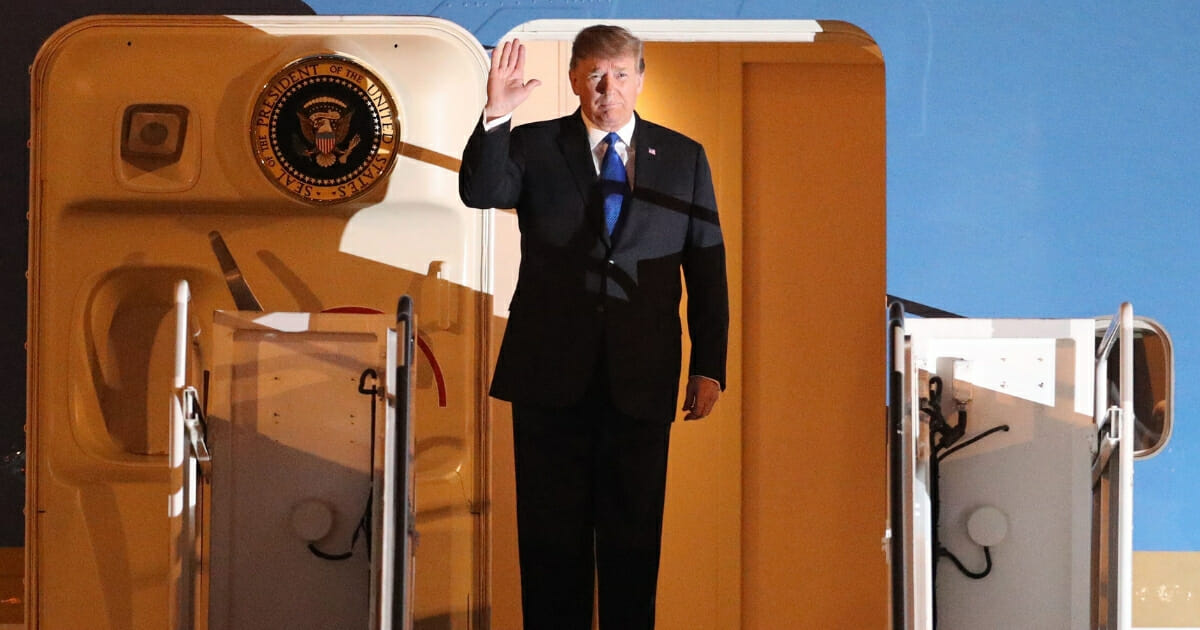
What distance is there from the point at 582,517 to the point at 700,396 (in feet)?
1.48

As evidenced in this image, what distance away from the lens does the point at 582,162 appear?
131 inches

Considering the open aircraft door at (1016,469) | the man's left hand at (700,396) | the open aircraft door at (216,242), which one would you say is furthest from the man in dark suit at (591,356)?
the open aircraft door at (1016,469)

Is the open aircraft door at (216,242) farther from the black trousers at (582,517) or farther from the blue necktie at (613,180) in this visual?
the blue necktie at (613,180)

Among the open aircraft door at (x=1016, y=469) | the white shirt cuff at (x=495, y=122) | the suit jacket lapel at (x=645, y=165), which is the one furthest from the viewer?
the suit jacket lapel at (x=645, y=165)

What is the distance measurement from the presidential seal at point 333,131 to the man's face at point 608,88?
0.51 metres

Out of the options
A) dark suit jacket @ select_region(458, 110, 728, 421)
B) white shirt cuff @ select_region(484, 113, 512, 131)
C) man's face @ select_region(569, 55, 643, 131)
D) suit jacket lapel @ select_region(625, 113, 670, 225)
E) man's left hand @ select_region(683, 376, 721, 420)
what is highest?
man's face @ select_region(569, 55, 643, 131)

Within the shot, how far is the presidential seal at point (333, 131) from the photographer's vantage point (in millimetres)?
3283

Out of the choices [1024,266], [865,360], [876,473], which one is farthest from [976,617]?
[1024,266]

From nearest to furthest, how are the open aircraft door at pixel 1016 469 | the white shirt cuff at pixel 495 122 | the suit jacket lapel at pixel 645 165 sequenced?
the open aircraft door at pixel 1016 469
the white shirt cuff at pixel 495 122
the suit jacket lapel at pixel 645 165

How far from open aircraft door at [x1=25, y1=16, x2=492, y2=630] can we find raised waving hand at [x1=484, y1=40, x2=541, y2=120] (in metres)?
0.05

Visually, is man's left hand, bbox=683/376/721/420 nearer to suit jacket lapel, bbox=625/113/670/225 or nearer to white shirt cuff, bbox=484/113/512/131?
suit jacket lapel, bbox=625/113/670/225

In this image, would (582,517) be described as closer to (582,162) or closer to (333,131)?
(582,162)

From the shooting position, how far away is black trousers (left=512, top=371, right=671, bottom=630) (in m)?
3.29

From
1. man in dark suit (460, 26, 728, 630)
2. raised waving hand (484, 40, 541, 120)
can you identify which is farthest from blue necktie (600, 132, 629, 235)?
raised waving hand (484, 40, 541, 120)
